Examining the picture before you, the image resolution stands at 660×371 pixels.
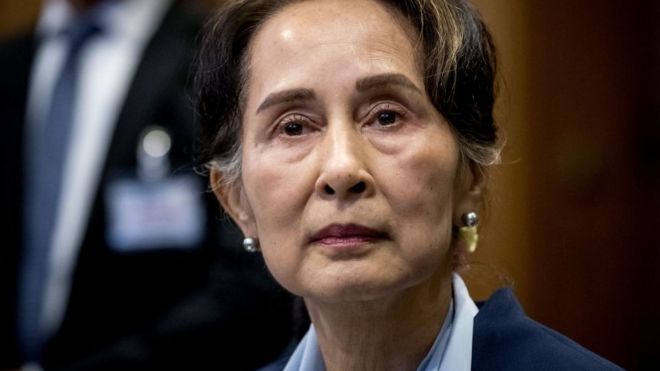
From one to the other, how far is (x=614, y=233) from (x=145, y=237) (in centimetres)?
195

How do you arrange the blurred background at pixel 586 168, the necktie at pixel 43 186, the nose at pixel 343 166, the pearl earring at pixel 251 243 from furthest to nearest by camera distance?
the blurred background at pixel 586 168 → the necktie at pixel 43 186 → the pearl earring at pixel 251 243 → the nose at pixel 343 166

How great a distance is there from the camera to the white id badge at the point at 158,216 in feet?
9.91

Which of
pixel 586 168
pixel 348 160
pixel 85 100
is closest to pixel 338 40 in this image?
pixel 348 160

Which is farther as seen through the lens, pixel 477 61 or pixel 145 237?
pixel 145 237

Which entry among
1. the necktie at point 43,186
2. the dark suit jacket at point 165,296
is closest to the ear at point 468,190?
the dark suit jacket at point 165,296

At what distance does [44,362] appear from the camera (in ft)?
9.98

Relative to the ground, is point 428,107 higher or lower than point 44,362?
higher

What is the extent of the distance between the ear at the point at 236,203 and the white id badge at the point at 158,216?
75 centimetres

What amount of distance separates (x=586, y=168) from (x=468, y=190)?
7.38ft

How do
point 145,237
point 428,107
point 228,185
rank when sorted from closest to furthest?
1. point 428,107
2. point 228,185
3. point 145,237

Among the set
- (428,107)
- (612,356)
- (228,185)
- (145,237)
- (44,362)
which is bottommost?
(612,356)

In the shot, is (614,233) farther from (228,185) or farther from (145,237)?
(228,185)

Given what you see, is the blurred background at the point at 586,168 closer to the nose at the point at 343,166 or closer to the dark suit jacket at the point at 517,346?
the dark suit jacket at the point at 517,346

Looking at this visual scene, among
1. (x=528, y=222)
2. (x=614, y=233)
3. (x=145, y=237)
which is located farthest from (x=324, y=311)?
(x=614, y=233)
